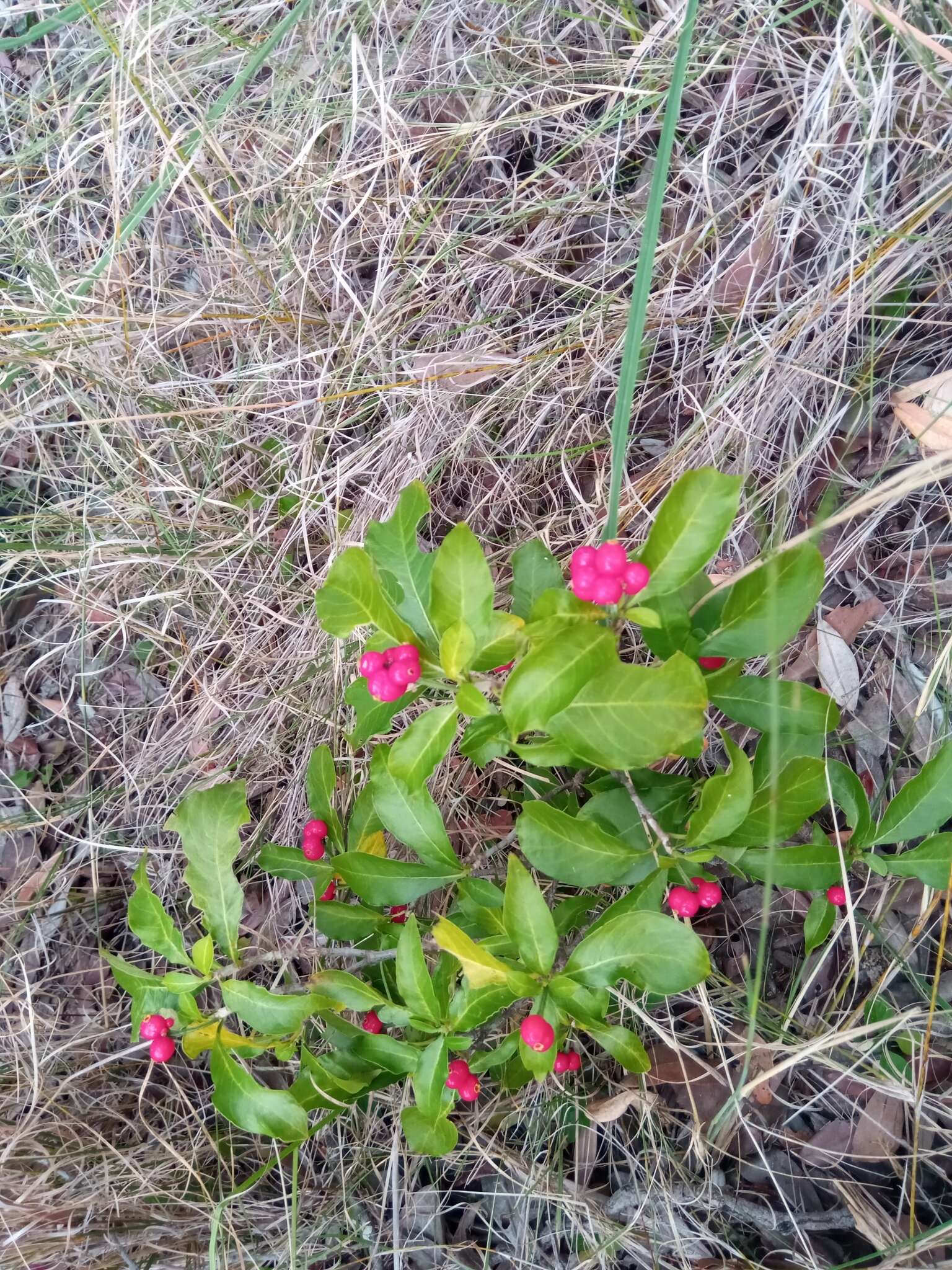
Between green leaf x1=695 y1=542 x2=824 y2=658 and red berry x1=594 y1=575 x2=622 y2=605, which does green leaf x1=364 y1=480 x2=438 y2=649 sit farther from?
green leaf x1=695 y1=542 x2=824 y2=658

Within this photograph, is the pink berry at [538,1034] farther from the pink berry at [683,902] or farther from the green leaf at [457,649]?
the green leaf at [457,649]

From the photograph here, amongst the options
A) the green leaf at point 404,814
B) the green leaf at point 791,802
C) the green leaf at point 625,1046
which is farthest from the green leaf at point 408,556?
the green leaf at point 625,1046

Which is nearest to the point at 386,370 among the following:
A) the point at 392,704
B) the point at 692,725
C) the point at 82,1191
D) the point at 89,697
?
the point at 392,704

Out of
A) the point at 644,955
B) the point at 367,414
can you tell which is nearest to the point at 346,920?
the point at 644,955

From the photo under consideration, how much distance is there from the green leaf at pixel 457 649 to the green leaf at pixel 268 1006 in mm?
673

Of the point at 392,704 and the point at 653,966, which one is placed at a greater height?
the point at 392,704

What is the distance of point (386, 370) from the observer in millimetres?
2309

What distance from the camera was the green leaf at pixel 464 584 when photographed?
1.25 metres

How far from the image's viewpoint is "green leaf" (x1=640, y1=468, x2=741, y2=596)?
1219mm

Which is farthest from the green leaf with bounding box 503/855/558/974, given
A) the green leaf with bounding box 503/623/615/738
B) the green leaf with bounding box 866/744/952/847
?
the green leaf with bounding box 866/744/952/847

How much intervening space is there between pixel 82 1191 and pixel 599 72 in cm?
312

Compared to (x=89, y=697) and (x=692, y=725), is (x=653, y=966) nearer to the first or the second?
(x=692, y=725)

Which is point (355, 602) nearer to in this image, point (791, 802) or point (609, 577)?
point (609, 577)

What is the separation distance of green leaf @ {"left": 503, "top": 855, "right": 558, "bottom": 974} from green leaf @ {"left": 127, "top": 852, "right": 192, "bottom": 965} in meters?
0.72
